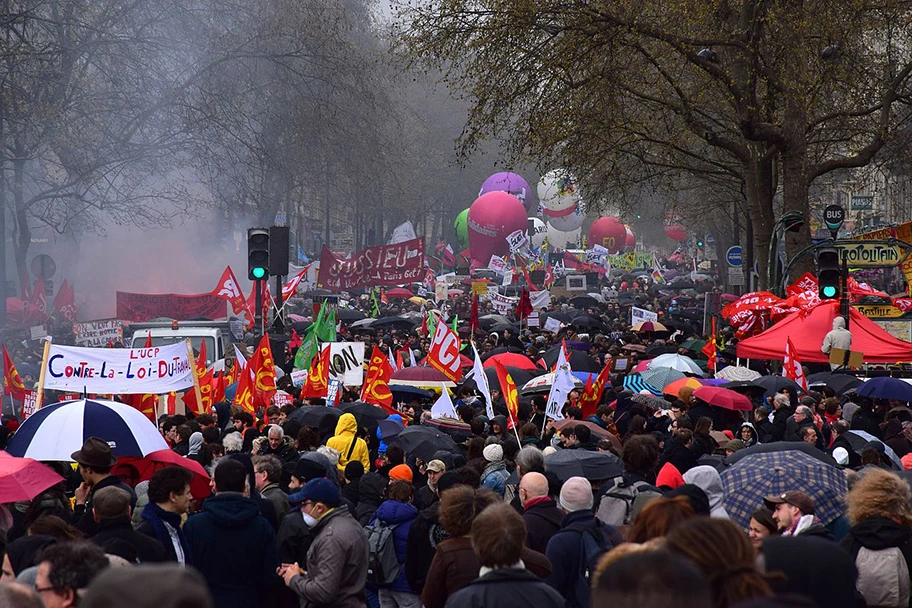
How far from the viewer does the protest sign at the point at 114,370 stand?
11133 millimetres

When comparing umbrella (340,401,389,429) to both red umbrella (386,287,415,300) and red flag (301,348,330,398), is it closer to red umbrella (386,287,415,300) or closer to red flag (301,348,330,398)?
red flag (301,348,330,398)

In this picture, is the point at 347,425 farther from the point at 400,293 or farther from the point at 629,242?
the point at 629,242

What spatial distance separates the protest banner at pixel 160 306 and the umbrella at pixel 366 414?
16.8 meters

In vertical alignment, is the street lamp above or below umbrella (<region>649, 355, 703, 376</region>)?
above

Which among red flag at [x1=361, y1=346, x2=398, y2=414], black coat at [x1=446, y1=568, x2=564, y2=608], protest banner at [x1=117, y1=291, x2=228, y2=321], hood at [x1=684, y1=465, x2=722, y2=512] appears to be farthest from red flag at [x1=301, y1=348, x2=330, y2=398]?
protest banner at [x1=117, y1=291, x2=228, y2=321]

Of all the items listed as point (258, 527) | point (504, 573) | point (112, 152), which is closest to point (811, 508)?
point (504, 573)

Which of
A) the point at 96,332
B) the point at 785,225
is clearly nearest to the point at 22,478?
the point at 785,225

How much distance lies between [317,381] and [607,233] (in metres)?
83.5

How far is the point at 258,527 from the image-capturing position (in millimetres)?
6047

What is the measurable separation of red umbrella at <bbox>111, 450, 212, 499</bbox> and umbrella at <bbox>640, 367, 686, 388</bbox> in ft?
31.1

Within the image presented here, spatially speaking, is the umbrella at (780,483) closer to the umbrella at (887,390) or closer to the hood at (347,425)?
the hood at (347,425)

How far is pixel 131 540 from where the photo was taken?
5496 millimetres

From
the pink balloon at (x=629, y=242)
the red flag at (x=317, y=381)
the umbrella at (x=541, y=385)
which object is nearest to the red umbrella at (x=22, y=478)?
the red flag at (x=317, y=381)

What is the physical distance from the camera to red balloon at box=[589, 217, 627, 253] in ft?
318
